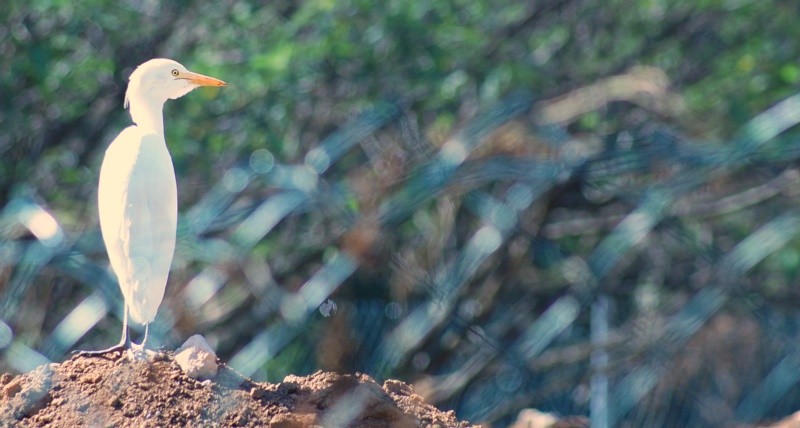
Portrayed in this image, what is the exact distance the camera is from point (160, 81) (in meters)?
3.03

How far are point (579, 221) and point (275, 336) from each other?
199 cm

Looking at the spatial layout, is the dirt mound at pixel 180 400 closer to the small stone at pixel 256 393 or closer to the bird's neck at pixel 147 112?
the small stone at pixel 256 393

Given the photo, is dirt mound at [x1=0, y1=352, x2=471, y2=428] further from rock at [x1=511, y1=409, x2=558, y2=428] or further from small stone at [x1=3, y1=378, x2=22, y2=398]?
rock at [x1=511, y1=409, x2=558, y2=428]

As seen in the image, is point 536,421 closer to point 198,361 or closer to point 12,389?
point 198,361

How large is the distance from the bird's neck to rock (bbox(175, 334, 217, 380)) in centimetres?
113

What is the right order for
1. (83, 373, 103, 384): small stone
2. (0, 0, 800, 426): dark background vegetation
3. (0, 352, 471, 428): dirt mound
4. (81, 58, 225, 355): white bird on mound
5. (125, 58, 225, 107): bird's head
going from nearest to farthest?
(0, 352, 471, 428): dirt mound < (83, 373, 103, 384): small stone < (81, 58, 225, 355): white bird on mound < (125, 58, 225, 107): bird's head < (0, 0, 800, 426): dark background vegetation

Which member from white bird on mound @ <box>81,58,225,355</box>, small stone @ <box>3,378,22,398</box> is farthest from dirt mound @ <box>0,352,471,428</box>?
white bird on mound @ <box>81,58,225,355</box>

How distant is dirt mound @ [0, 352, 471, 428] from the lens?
1882 millimetres

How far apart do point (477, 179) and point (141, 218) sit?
880 millimetres

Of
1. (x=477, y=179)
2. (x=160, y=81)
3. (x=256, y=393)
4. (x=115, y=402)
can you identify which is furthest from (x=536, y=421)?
(x=115, y=402)

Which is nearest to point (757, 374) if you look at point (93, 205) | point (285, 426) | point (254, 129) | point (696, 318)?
point (696, 318)

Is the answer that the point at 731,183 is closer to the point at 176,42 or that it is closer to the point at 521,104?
the point at 521,104

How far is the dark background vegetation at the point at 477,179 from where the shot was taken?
3551mm

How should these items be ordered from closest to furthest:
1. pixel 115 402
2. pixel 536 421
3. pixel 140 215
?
1. pixel 115 402
2. pixel 140 215
3. pixel 536 421
